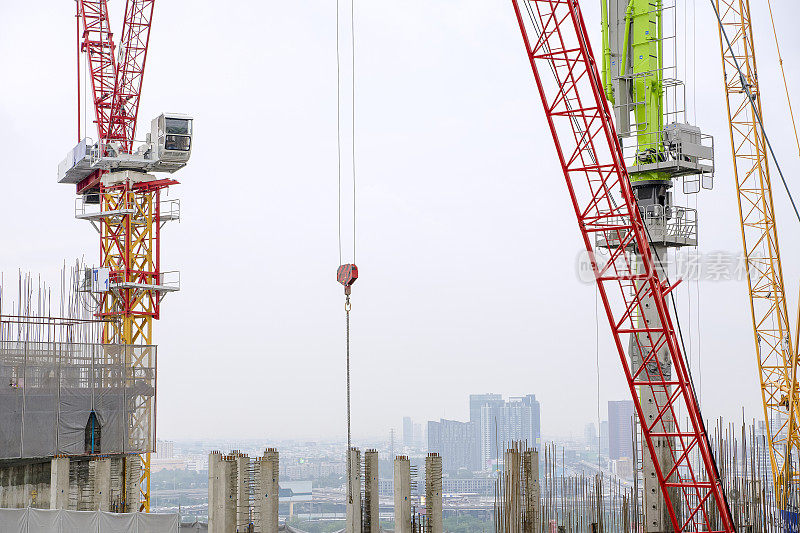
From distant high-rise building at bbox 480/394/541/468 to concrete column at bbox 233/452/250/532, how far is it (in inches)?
3091

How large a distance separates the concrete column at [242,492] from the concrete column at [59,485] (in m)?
5.12

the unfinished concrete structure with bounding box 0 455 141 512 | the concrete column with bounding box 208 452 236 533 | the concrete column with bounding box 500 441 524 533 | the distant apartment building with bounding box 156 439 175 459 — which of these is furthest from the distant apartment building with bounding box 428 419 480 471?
the concrete column with bounding box 208 452 236 533

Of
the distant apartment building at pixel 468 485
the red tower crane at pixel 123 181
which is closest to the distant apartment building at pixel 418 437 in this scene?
the distant apartment building at pixel 468 485

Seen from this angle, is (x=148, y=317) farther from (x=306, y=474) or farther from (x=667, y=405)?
(x=306, y=474)

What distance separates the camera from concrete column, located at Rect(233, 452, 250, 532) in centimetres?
→ 2522

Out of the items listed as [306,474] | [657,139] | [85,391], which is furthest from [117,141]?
[306,474]

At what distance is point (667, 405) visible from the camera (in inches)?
1199

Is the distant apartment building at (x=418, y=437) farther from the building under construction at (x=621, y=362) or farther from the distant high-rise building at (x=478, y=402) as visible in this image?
the building under construction at (x=621, y=362)

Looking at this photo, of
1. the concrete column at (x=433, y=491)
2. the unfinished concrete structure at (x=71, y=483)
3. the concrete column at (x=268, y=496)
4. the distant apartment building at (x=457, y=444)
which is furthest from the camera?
the distant apartment building at (x=457, y=444)

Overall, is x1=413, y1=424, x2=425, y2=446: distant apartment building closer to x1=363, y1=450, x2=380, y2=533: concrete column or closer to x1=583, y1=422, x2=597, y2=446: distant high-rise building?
x1=583, y1=422, x2=597, y2=446: distant high-rise building

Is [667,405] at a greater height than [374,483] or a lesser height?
greater

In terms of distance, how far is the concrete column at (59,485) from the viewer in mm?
27291

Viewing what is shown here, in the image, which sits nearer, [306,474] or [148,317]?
[148,317]

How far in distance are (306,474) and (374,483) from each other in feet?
345
